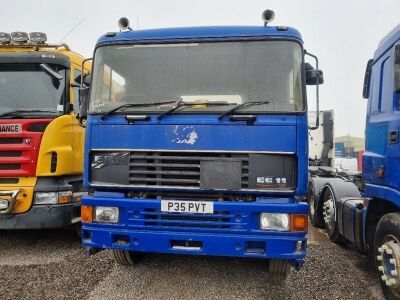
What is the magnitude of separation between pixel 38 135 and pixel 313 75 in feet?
10.9

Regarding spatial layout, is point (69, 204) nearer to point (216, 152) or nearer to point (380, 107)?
point (216, 152)

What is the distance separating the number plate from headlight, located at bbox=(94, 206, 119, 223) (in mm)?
484

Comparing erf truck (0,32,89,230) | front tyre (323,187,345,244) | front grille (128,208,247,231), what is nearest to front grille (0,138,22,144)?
erf truck (0,32,89,230)

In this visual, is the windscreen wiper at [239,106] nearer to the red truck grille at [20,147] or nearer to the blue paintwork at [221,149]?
the blue paintwork at [221,149]

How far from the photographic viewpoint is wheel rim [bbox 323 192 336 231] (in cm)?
573

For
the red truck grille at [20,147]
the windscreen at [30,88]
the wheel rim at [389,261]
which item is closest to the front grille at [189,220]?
the wheel rim at [389,261]

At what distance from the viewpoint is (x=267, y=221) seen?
3391 mm

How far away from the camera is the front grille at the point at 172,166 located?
3.49m

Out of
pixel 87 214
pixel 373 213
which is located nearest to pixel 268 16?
pixel 373 213

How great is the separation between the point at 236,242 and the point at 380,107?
2.05 meters

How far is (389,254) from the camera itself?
3.37 m

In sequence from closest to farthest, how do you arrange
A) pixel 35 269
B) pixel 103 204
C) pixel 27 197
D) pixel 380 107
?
pixel 103 204, pixel 380 107, pixel 35 269, pixel 27 197

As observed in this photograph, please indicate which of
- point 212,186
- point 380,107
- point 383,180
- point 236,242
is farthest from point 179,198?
point 380,107

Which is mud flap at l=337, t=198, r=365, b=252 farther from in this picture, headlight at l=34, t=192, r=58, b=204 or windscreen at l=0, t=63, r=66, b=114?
windscreen at l=0, t=63, r=66, b=114
